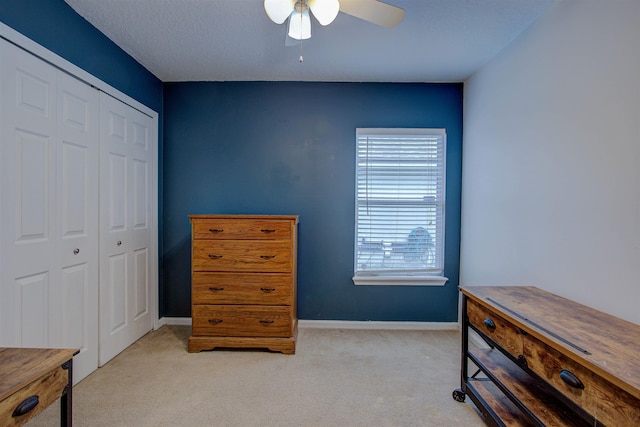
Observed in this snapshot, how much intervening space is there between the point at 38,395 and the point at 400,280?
2666mm

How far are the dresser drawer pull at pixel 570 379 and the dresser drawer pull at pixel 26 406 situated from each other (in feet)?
6.05

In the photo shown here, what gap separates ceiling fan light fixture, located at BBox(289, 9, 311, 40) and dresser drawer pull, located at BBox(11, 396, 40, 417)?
1.85 m

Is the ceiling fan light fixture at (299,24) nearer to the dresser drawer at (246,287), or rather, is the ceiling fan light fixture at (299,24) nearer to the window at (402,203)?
the window at (402,203)

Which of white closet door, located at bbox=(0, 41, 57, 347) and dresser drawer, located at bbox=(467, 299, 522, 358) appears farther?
white closet door, located at bbox=(0, 41, 57, 347)

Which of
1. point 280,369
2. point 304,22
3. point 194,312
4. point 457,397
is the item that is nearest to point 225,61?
point 304,22

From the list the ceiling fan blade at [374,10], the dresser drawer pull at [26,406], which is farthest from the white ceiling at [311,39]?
the dresser drawer pull at [26,406]

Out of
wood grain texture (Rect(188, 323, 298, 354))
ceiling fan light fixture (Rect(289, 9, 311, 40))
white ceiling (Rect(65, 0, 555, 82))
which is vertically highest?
white ceiling (Rect(65, 0, 555, 82))

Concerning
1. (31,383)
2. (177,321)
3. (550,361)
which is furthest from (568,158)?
(177,321)

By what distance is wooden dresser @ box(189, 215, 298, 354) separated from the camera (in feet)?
8.16

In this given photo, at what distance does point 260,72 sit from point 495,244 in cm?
254

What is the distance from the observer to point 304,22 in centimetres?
157

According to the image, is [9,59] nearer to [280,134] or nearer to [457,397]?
[280,134]

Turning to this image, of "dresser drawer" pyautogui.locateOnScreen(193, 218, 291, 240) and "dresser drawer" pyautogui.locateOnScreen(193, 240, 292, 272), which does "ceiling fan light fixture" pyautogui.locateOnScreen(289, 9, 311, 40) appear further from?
"dresser drawer" pyautogui.locateOnScreen(193, 240, 292, 272)

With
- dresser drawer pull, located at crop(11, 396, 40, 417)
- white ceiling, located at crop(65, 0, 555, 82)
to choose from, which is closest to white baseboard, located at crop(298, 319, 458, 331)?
dresser drawer pull, located at crop(11, 396, 40, 417)
